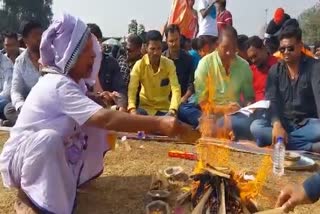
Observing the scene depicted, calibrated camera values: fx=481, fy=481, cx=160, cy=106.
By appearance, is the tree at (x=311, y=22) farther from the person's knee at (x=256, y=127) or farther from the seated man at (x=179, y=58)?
the person's knee at (x=256, y=127)

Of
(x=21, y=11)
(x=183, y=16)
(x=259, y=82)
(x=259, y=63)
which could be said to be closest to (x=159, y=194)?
(x=259, y=82)

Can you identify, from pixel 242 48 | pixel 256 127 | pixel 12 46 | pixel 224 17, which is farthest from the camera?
pixel 224 17

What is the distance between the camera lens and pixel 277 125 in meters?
A: 5.49

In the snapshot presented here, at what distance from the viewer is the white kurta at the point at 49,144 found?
3275mm

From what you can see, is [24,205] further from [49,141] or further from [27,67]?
[27,67]

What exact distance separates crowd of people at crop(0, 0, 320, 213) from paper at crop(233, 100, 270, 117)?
0.06 m

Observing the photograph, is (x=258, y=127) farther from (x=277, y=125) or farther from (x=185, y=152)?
(x=185, y=152)

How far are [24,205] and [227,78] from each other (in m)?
3.63

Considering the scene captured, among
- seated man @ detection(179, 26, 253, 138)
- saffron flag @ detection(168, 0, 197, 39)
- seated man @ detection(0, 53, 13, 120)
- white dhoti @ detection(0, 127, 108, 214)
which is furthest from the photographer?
saffron flag @ detection(168, 0, 197, 39)

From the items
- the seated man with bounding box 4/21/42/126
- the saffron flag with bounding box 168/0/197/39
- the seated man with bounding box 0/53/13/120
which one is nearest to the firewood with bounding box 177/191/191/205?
the seated man with bounding box 4/21/42/126

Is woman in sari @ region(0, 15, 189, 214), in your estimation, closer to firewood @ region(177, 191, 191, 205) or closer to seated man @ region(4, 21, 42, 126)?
firewood @ region(177, 191, 191, 205)

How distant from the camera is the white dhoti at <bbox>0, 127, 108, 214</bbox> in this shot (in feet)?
10.8

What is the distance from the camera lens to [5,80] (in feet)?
24.5

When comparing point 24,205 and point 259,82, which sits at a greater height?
point 259,82
